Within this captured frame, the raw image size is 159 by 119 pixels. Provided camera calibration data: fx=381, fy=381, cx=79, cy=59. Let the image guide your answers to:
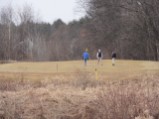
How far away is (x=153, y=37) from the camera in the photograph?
52.9 m

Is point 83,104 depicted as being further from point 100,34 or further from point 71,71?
point 100,34

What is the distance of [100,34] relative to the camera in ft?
223

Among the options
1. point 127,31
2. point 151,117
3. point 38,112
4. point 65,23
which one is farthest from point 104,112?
point 65,23

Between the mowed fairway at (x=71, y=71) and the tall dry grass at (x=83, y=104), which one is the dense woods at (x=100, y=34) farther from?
the tall dry grass at (x=83, y=104)

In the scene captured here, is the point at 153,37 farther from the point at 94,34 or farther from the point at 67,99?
the point at 67,99

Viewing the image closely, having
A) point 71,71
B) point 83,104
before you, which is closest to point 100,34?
point 71,71

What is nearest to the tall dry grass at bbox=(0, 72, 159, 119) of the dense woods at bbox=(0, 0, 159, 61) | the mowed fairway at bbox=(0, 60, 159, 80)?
the mowed fairway at bbox=(0, 60, 159, 80)

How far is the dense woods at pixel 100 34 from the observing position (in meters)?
40.0

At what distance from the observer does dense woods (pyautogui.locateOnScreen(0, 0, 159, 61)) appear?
40.0 meters

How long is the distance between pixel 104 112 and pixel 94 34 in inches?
2112

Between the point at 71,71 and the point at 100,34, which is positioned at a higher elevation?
the point at 100,34

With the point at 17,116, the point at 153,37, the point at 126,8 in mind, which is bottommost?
the point at 17,116

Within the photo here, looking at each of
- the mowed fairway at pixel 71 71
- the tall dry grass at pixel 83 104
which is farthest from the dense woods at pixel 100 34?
the tall dry grass at pixel 83 104

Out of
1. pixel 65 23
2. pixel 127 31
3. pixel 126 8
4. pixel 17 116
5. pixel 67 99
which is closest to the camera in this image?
pixel 17 116
